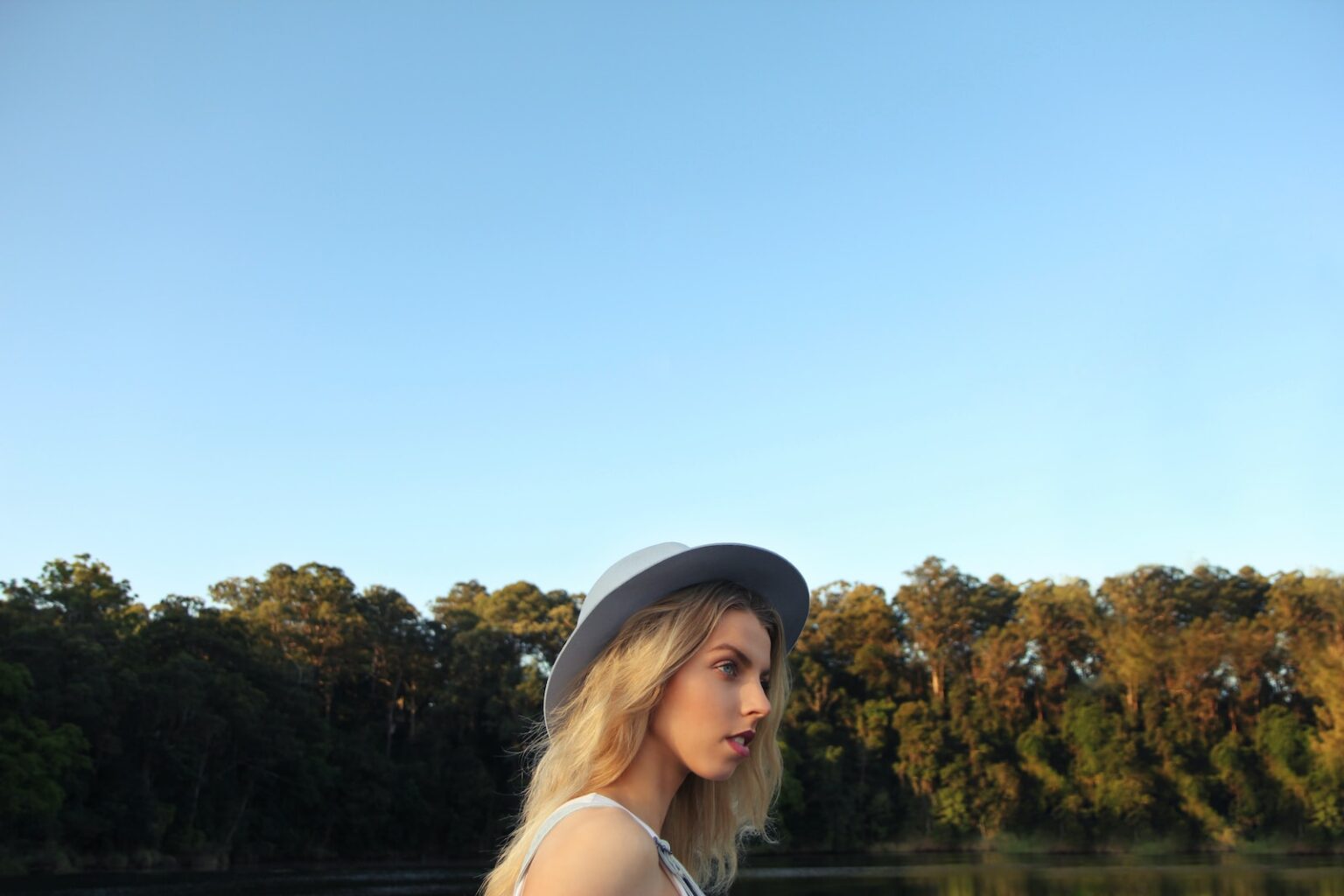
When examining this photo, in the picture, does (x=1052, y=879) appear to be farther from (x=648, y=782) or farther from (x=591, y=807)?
(x=591, y=807)

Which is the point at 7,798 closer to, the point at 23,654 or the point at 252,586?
the point at 23,654

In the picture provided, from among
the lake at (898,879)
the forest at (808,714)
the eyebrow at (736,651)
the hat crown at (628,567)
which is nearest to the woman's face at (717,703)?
the eyebrow at (736,651)

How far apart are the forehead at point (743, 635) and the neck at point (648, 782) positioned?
146 mm

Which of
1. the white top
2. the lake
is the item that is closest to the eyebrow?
the white top

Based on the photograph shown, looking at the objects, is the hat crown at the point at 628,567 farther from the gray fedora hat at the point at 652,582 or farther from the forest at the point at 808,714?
the forest at the point at 808,714

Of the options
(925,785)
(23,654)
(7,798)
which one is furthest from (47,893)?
(925,785)

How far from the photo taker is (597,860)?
113 cm

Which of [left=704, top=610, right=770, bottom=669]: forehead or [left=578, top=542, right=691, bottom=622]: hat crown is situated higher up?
[left=578, top=542, right=691, bottom=622]: hat crown

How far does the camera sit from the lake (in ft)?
79.2

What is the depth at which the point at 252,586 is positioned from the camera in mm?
40750

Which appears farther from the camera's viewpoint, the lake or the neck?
the lake

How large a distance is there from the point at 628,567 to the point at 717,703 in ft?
0.62

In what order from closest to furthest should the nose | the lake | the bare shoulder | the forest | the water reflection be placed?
the bare shoulder
the nose
the lake
the water reflection
the forest

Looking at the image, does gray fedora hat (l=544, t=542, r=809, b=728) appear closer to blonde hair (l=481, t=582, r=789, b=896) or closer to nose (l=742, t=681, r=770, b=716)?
blonde hair (l=481, t=582, r=789, b=896)
